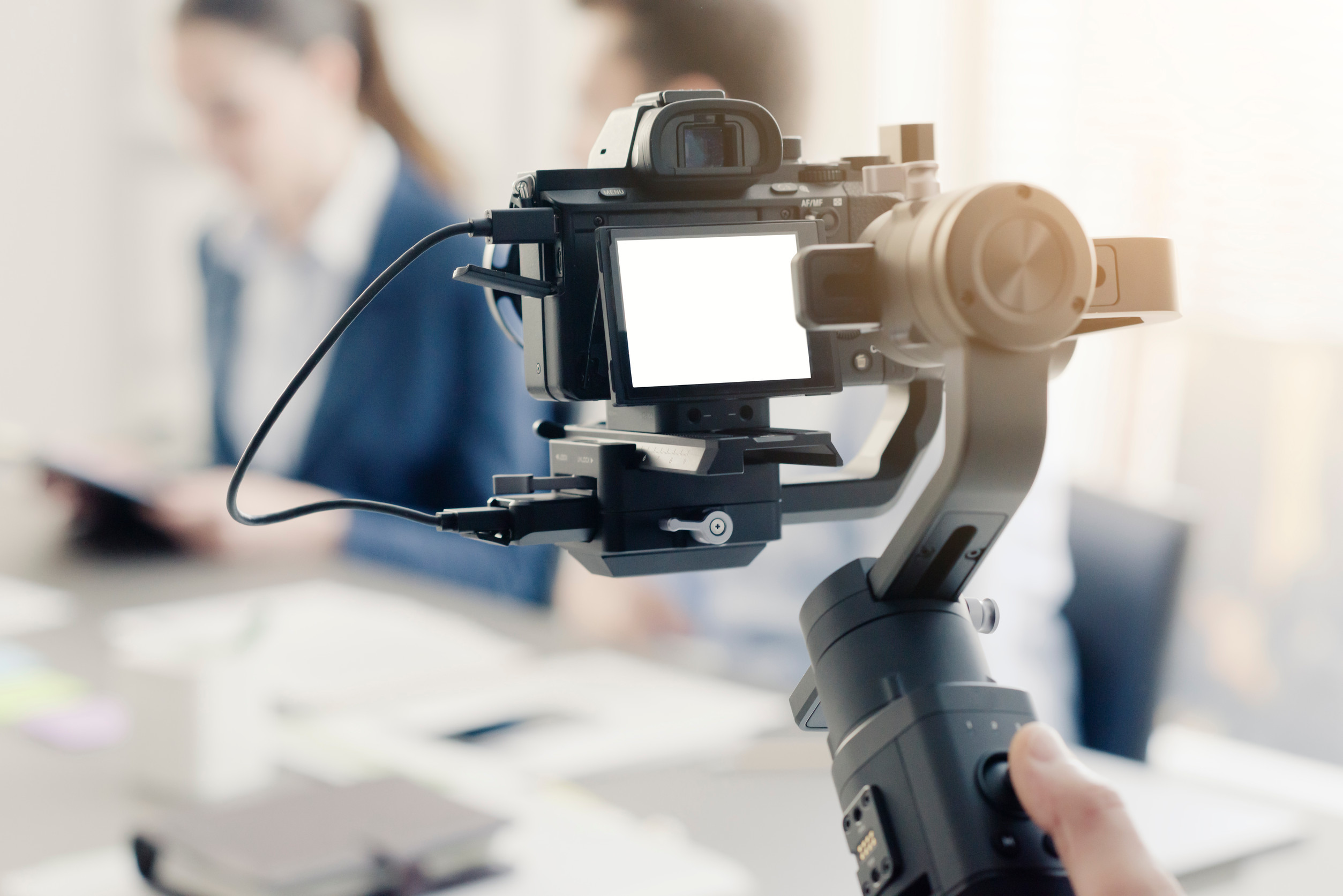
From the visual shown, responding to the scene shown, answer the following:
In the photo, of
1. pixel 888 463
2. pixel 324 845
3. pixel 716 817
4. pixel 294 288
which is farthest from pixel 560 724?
pixel 294 288

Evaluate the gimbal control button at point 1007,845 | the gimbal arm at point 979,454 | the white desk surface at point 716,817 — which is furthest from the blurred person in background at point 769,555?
the gimbal control button at point 1007,845

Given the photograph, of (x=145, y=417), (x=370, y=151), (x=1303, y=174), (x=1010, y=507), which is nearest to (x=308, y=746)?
(x=1010, y=507)

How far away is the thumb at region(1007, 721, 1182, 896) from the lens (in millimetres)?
394

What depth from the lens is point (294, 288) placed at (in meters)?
2.62

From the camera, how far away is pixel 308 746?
1257 millimetres

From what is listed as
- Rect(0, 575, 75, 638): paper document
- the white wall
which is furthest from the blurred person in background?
the white wall

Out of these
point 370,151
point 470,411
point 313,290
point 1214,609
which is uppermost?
point 370,151

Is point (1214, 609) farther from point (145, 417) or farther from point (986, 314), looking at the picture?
point (145, 417)

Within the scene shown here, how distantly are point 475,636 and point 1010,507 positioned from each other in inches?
47.6

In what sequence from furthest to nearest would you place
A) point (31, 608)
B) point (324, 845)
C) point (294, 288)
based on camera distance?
point (294, 288) → point (31, 608) → point (324, 845)

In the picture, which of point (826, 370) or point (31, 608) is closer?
point (826, 370)

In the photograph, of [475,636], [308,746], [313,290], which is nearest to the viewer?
[308,746]

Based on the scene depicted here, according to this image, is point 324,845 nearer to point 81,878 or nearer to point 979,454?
point 81,878

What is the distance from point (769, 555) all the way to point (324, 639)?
607mm
